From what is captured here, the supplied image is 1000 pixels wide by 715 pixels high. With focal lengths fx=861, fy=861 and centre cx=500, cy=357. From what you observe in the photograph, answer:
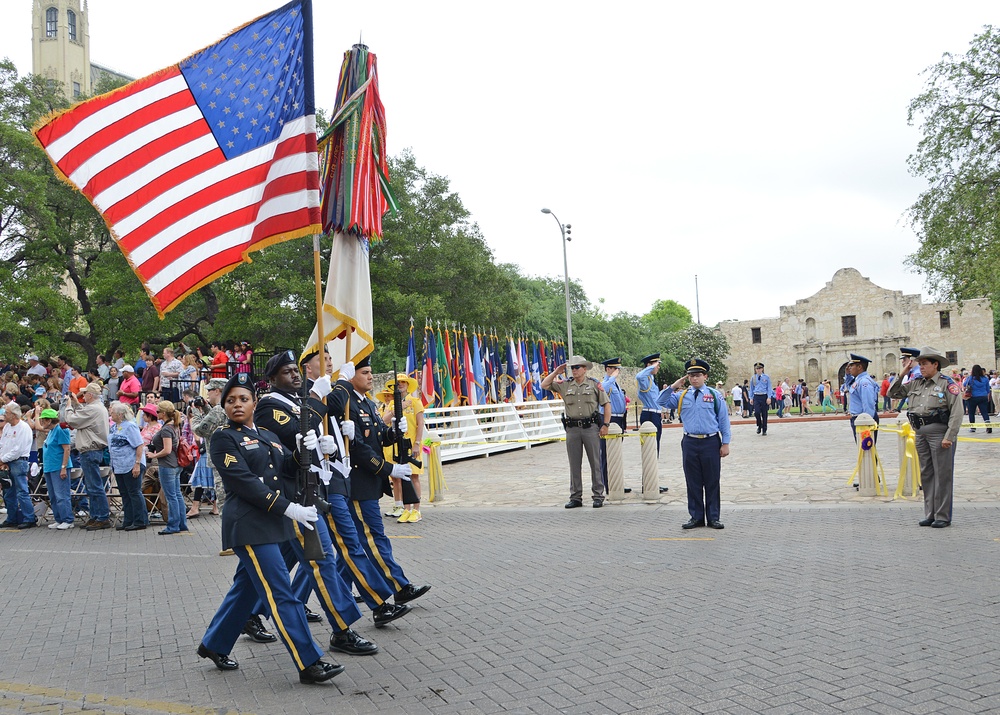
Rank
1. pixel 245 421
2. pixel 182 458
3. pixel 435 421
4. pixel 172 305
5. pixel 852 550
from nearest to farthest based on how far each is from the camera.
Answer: pixel 245 421, pixel 172 305, pixel 852 550, pixel 182 458, pixel 435 421

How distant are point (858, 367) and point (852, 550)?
257 inches

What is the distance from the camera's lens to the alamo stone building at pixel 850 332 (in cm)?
6625

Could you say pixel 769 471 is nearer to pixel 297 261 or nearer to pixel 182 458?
pixel 182 458

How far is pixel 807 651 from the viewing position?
523cm

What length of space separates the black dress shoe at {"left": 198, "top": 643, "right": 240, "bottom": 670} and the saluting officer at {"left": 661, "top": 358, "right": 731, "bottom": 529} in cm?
587

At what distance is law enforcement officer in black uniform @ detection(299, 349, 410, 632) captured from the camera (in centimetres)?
588

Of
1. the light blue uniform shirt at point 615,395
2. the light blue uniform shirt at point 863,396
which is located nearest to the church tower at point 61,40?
the light blue uniform shirt at point 615,395

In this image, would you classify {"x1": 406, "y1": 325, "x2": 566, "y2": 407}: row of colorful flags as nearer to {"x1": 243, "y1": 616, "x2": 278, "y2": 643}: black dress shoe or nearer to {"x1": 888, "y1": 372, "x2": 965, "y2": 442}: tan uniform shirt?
{"x1": 888, "y1": 372, "x2": 965, "y2": 442}: tan uniform shirt

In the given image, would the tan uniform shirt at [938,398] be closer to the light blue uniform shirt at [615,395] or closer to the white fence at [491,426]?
the light blue uniform shirt at [615,395]

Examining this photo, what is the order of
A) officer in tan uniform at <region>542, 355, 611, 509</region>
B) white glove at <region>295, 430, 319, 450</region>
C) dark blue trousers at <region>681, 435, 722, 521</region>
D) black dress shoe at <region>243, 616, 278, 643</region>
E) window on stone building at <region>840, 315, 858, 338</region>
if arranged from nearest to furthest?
1. white glove at <region>295, 430, 319, 450</region>
2. black dress shoe at <region>243, 616, 278, 643</region>
3. dark blue trousers at <region>681, 435, 722, 521</region>
4. officer in tan uniform at <region>542, 355, 611, 509</region>
5. window on stone building at <region>840, 315, 858, 338</region>

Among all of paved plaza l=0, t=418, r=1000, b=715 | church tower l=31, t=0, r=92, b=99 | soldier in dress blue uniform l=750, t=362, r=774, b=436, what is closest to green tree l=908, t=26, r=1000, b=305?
soldier in dress blue uniform l=750, t=362, r=774, b=436

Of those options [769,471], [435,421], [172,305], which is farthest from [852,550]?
[435,421]

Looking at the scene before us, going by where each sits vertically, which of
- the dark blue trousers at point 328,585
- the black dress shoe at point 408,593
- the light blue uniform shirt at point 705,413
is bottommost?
the black dress shoe at point 408,593

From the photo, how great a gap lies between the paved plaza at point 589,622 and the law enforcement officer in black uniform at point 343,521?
0.24 meters
